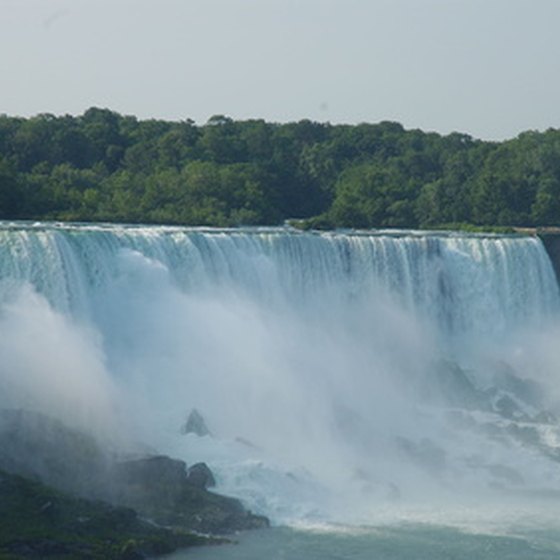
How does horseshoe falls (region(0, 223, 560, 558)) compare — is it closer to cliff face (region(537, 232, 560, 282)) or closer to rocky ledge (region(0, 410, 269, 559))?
rocky ledge (region(0, 410, 269, 559))

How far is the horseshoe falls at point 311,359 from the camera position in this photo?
26938mm

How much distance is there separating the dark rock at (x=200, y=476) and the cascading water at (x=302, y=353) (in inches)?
16.3

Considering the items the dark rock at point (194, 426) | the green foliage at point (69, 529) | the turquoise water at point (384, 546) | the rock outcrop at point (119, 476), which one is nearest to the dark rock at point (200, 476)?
the rock outcrop at point (119, 476)

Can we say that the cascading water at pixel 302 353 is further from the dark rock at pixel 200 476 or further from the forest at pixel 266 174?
the forest at pixel 266 174

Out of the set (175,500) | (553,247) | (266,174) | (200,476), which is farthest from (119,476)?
(266,174)

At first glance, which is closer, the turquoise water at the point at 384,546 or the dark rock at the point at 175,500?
the turquoise water at the point at 384,546

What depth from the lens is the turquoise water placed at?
22453 mm

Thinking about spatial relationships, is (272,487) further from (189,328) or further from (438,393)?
(438,393)

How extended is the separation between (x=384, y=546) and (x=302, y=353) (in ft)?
35.5

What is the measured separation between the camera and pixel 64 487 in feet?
78.1

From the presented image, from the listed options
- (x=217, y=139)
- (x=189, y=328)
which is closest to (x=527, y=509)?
(x=189, y=328)

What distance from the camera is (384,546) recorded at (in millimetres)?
23078

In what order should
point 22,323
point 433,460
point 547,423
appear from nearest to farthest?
point 22,323 < point 433,460 < point 547,423

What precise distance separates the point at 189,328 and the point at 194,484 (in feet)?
23.0
